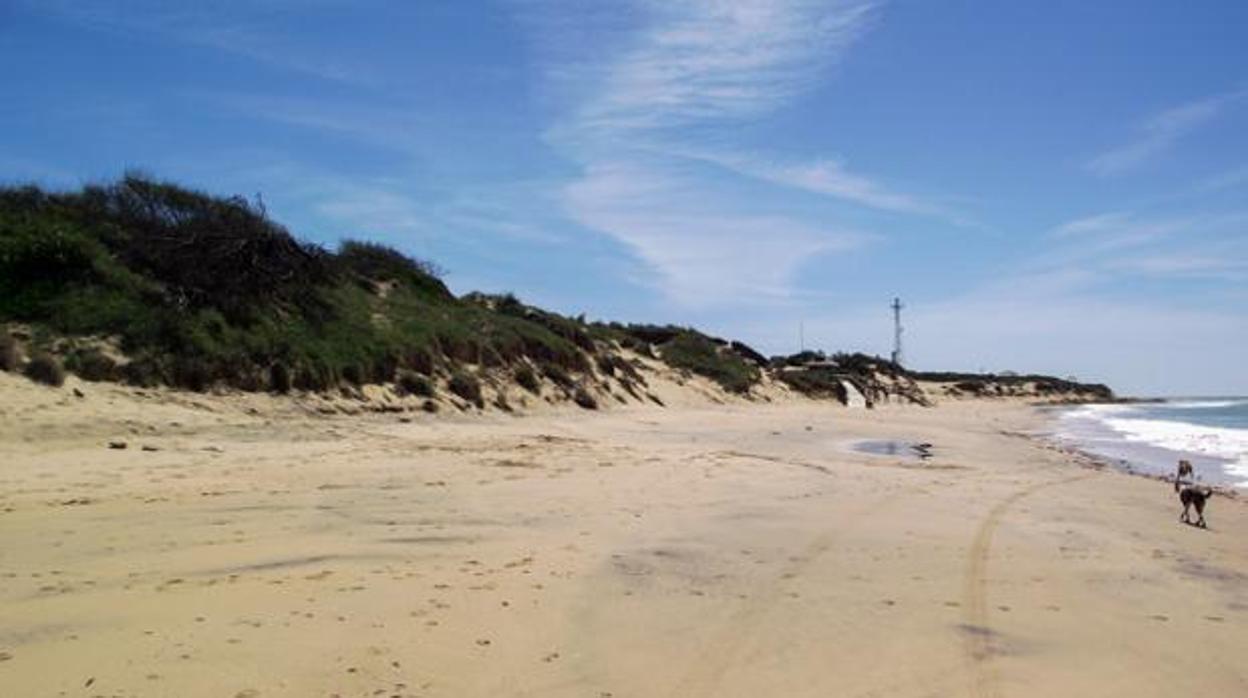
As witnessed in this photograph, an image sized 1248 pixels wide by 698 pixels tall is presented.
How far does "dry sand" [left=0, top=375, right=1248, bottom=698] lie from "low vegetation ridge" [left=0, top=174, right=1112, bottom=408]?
1.96m

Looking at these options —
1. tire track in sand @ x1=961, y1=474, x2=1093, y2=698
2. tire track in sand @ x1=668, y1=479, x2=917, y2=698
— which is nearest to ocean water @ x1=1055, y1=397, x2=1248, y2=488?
tire track in sand @ x1=961, y1=474, x2=1093, y2=698

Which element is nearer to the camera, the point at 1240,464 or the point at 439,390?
the point at 439,390

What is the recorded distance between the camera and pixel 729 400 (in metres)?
37.8

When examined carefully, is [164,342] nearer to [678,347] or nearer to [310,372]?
[310,372]

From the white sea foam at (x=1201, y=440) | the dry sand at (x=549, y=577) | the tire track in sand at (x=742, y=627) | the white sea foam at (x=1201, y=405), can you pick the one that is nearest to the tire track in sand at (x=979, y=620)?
the dry sand at (x=549, y=577)

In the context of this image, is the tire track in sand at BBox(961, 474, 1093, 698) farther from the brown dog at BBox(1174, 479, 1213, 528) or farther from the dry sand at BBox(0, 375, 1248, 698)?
the brown dog at BBox(1174, 479, 1213, 528)

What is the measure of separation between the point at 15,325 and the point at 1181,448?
26.2 m

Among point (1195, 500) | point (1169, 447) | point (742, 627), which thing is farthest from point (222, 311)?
point (1169, 447)

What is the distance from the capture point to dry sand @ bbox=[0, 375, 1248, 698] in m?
4.69

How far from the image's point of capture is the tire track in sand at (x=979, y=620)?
16.0 ft

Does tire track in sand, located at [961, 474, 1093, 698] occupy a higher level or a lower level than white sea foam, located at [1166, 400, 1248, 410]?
lower

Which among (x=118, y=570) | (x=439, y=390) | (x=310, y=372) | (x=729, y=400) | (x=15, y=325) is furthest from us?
(x=729, y=400)

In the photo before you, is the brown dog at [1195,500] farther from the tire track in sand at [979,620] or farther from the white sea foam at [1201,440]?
the white sea foam at [1201,440]

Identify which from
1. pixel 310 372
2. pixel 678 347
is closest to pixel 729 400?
pixel 678 347
